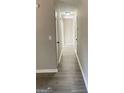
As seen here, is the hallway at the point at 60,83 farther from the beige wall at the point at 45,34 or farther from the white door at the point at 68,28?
the white door at the point at 68,28

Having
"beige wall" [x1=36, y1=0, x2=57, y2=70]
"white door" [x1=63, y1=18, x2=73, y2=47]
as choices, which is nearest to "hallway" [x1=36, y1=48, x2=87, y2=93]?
"beige wall" [x1=36, y1=0, x2=57, y2=70]

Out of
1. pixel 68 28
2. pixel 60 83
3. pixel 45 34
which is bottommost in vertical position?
pixel 60 83

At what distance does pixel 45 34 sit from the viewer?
18.5 feet

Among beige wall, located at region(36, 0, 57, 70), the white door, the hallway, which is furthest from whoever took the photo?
the white door

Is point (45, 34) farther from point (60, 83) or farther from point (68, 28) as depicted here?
point (68, 28)

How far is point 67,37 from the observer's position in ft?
53.7

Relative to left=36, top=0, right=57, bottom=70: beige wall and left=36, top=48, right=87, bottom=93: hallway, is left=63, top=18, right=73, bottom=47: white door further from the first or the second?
left=36, top=48, right=87, bottom=93: hallway

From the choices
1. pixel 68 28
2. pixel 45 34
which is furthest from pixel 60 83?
pixel 68 28

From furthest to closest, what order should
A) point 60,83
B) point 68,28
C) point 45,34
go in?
point 68,28 < point 45,34 < point 60,83

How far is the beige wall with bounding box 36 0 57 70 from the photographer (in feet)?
18.2
